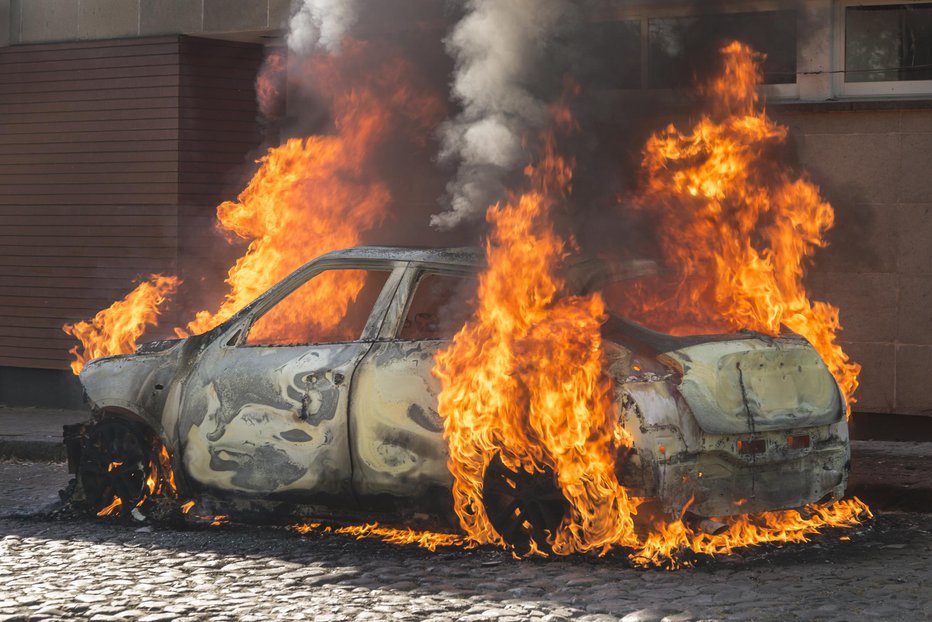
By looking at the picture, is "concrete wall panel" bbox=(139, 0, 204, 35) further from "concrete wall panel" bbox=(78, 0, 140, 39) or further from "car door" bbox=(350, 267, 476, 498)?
"car door" bbox=(350, 267, 476, 498)

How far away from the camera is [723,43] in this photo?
9258mm

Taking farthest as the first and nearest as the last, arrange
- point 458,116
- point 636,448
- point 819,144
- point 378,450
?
1. point 819,144
2. point 458,116
3. point 378,450
4. point 636,448

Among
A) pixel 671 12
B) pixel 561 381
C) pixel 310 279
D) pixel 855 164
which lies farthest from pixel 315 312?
pixel 855 164

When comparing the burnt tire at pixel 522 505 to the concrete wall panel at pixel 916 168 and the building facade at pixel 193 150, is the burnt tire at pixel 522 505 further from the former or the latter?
the concrete wall panel at pixel 916 168

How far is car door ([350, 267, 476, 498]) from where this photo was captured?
6.71m

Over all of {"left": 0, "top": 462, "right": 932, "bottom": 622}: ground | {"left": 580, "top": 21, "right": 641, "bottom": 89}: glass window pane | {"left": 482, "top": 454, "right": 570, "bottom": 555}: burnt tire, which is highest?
{"left": 580, "top": 21, "right": 641, "bottom": 89}: glass window pane

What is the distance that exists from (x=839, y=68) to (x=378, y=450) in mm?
6409

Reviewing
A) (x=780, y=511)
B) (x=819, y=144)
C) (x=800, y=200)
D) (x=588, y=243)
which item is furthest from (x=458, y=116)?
(x=819, y=144)

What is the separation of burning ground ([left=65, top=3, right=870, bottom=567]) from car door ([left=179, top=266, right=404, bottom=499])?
0.07 meters

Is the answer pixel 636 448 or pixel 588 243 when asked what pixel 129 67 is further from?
pixel 636 448

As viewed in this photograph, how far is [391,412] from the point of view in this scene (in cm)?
679

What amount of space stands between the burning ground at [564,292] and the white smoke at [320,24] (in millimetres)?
133

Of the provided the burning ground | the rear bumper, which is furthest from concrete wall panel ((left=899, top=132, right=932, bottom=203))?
the rear bumper

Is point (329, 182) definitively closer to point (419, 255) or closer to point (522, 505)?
point (419, 255)
